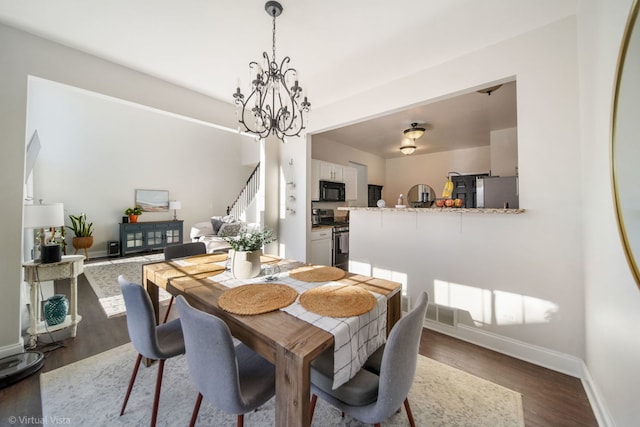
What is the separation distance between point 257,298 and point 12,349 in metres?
2.35

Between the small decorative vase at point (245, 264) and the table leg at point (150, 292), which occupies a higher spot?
the small decorative vase at point (245, 264)

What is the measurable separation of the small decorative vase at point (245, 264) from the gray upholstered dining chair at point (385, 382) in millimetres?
772

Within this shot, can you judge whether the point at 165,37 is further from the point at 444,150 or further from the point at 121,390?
the point at 444,150

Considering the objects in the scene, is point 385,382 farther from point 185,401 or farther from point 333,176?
point 333,176

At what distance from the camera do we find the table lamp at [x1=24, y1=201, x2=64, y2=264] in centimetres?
197

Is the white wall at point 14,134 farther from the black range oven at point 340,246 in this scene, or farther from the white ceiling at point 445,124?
the black range oven at point 340,246

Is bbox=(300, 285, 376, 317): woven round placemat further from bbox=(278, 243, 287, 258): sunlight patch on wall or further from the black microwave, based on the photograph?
the black microwave

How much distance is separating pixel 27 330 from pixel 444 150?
24.6 feet

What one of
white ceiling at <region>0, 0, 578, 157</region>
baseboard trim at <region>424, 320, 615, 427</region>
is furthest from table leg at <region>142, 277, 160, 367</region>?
baseboard trim at <region>424, 320, 615, 427</region>

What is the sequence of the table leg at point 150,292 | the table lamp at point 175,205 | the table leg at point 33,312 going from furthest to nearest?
the table lamp at point 175,205 < the table leg at point 33,312 < the table leg at point 150,292

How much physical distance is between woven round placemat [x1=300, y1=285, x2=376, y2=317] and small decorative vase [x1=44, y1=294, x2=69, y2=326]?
250 cm

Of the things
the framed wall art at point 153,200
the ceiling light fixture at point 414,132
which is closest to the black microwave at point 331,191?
the ceiling light fixture at point 414,132

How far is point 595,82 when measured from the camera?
1415mm

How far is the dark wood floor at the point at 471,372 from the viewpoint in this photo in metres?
1.45
